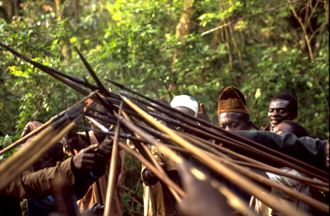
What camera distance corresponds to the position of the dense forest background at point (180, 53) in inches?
259

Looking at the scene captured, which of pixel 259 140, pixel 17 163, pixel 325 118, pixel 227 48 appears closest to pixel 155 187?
pixel 259 140

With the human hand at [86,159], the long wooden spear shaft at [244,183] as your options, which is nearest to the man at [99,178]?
the human hand at [86,159]

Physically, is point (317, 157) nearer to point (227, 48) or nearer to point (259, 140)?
point (259, 140)

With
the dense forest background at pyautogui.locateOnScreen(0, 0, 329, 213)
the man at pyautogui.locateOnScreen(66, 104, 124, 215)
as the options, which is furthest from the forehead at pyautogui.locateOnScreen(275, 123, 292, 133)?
the dense forest background at pyautogui.locateOnScreen(0, 0, 329, 213)

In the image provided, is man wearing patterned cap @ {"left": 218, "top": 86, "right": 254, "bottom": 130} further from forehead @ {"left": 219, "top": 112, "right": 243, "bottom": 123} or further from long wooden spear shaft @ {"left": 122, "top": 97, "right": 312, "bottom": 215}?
long wooden spear shaft @ {"left": 122, "top": 97, "right": 312, "bottom": 215}

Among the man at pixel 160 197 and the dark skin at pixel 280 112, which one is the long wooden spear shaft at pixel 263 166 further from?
the dark skin at pixel 280 112

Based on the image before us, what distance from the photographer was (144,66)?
7.91 m

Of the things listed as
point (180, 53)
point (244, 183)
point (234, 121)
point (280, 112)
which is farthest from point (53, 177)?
point (180, 53)

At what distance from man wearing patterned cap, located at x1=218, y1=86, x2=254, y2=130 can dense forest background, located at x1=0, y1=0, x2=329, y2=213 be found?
7.85 ft

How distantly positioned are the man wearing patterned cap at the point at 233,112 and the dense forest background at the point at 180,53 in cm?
239

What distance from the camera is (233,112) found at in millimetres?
4551

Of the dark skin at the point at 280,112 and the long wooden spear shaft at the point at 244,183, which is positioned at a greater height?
the long wooden spear shaft at the point at 244,183

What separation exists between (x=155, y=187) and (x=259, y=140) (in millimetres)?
1696

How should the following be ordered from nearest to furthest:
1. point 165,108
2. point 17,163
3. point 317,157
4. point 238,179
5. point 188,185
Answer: point 188,185, point 238,179, point 17,163, point 165,108, point 317,157
